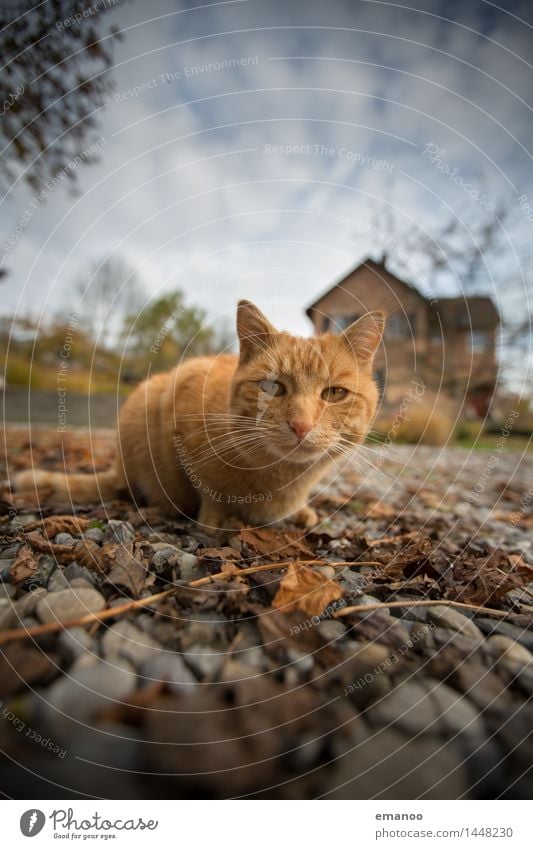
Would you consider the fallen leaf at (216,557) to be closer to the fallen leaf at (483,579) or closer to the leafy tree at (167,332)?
the fallen leaf at (483,579)

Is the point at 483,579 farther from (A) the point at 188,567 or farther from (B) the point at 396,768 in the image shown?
(A) the point at 188,567

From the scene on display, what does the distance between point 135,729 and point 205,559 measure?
81 centimetres

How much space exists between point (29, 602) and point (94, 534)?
619 millimetres

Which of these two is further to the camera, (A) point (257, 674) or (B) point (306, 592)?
(B) point (306, 592)

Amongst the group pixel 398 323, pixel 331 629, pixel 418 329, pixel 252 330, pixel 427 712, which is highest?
pixel 418 329

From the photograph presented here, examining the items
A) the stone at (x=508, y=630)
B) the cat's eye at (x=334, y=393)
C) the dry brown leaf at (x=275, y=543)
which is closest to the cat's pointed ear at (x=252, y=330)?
the cat's eye at (x=334, y=393)

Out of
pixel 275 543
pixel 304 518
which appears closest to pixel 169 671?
pixel 275 543

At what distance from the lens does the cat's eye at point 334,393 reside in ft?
7.48

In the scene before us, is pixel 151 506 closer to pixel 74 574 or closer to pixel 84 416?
pixel 74 574

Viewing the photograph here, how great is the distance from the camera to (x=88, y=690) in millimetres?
1096

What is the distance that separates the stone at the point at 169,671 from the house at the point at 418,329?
213 centimetres

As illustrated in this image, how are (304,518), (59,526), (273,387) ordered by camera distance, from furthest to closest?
(304,518), (273,387), (59,526)

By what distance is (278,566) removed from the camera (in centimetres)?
175

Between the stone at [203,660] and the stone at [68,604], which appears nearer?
the stone at [203,660]
